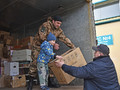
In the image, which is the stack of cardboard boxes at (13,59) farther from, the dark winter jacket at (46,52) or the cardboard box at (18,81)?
the dark winter jacket at (46,52)

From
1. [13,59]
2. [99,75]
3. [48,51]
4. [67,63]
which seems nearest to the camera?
[99,75]

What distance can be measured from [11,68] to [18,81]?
0.44 m

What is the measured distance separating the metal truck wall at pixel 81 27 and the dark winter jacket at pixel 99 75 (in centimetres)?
170

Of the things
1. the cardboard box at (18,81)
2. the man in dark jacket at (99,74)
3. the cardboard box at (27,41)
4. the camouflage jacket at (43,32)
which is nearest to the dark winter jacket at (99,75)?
the man in dark jacket at (99,74)

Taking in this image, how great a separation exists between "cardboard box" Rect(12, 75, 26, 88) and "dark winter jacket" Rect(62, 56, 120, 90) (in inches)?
109

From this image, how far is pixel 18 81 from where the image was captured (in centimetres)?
400

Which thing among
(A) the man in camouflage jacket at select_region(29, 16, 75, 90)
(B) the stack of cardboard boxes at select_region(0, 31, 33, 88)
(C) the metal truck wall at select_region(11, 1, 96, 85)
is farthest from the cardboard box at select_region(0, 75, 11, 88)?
(C) the metal truck wall at select_region(11, 1, 96, 85)

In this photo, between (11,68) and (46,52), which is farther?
(11,68)

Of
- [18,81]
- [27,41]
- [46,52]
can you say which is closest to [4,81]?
[18,81]

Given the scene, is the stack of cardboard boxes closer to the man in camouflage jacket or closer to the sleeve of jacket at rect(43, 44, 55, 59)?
the man in camouflage jacket

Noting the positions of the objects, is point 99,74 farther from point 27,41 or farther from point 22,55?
point 27,41

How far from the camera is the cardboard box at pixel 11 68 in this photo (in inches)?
158

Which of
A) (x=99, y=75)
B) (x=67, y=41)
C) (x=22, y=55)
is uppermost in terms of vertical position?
(x=67, y=41)

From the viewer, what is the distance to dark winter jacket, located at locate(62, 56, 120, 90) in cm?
158
